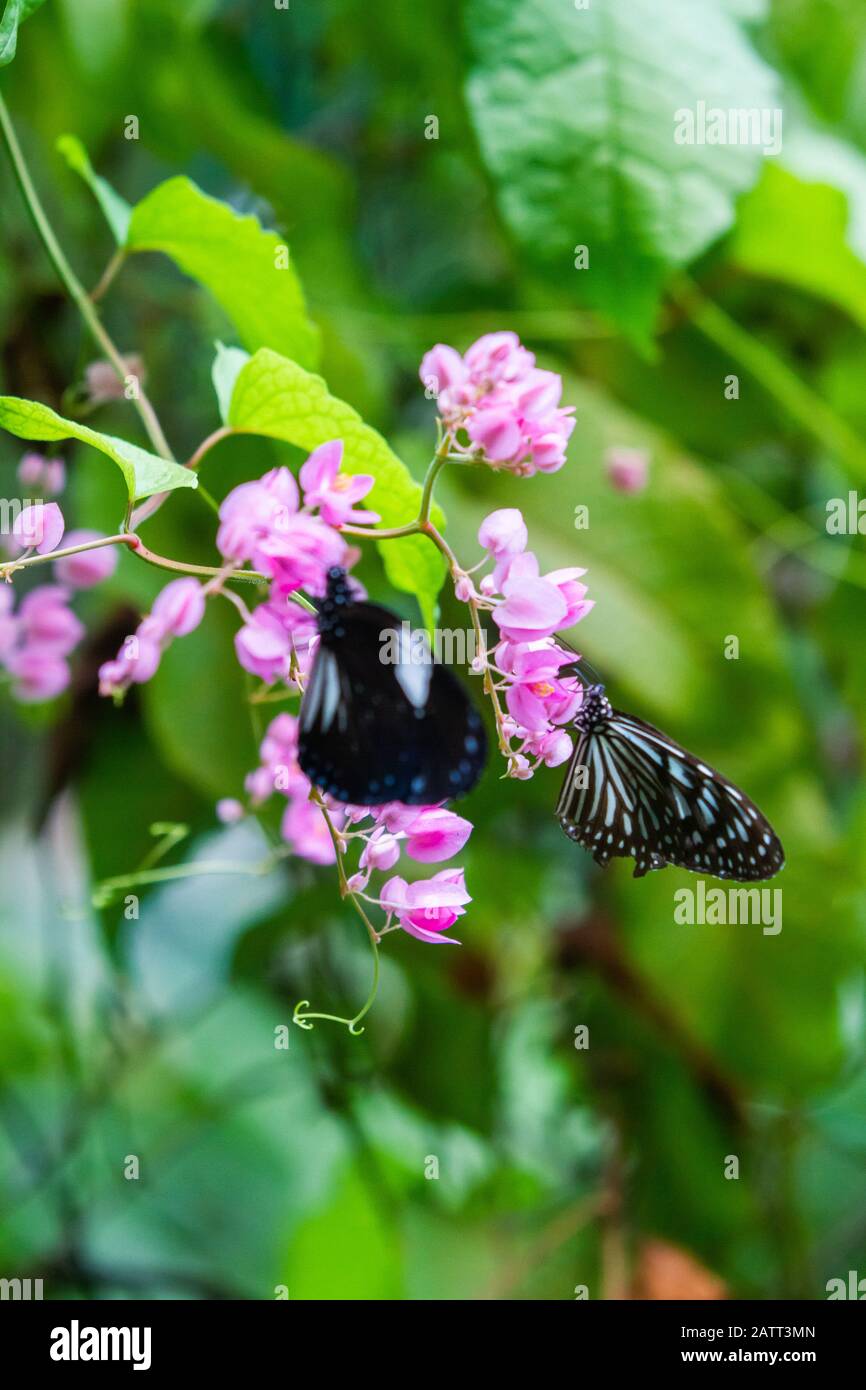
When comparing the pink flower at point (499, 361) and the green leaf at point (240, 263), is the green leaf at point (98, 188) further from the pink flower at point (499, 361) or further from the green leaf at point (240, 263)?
the pink flower at point (499, 361)

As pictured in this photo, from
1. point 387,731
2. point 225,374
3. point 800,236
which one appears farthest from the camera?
point 800,236

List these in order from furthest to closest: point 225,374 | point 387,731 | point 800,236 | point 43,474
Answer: point 800,236
point 43,474
point 225,374
point 387,731

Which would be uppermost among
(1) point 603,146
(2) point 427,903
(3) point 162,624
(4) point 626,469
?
(1) point 603,146

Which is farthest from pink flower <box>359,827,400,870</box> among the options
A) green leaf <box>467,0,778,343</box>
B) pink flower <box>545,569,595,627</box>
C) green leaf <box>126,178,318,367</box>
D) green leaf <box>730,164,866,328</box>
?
green leaf <box>730,164,866,328</box>

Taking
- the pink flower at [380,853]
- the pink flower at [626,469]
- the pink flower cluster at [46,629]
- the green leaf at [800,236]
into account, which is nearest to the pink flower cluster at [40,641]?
the pink flower cluster at [46,629]

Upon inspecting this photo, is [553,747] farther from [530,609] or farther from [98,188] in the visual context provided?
[98,188]

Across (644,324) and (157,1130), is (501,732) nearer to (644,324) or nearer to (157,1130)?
(644,324)

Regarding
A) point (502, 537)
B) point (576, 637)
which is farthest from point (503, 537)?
point (576, 637)

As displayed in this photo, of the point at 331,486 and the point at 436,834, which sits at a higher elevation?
the point at 331,486
